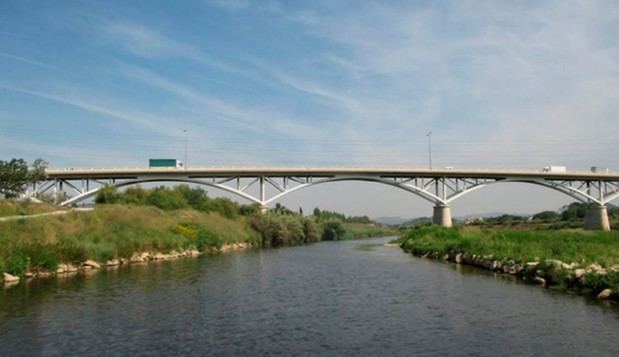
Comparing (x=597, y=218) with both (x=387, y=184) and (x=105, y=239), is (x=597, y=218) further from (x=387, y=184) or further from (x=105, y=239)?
(x=105, y=239)

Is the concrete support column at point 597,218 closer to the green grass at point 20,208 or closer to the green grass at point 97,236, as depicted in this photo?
the green grass at point 97,236

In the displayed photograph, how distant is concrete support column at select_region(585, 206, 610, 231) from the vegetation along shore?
3800cm

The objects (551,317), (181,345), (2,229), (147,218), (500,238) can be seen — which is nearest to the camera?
(181,345)

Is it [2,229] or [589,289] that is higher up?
[2,229]

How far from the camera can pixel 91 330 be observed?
42.6 feet

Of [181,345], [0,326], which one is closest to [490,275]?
[181,345]

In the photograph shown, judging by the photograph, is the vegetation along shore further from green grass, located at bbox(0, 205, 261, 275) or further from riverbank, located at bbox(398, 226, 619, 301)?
riverbank, located at bbox(398, 226, 619, 301)

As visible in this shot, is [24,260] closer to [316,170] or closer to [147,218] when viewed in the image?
[147,218]

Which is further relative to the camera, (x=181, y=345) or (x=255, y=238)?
(x=255, y=238)

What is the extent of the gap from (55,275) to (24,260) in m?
1.47

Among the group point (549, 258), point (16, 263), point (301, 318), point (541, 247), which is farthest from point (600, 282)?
point (16, 263)

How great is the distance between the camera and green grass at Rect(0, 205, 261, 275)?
24094mm

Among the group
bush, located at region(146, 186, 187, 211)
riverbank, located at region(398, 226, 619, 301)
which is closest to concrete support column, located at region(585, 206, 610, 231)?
riverbank, located at region(398, 226, 619, 301)

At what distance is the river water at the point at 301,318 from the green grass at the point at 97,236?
298 cm
